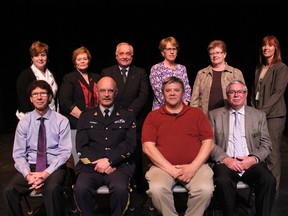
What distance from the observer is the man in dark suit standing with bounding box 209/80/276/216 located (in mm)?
3059

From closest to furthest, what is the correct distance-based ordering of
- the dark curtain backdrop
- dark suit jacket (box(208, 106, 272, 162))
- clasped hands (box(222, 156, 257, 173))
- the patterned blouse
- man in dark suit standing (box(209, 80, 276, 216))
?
man in dark suit standing (box(209, 80, 276, 216)) → clasped hands (box(222, 156, 257, 173)) → dark suit jacket (box(208, 106, 272, 162)) → the patterned blouse → the dark curtain backdrop

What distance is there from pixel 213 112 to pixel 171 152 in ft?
1.97

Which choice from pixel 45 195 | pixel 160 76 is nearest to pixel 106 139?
pixel 45 195

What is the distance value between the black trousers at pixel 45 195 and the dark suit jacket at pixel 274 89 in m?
2.08

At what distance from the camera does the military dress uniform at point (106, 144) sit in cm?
313

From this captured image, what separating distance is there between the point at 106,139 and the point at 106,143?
3cm

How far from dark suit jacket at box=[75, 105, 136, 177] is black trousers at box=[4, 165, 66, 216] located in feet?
0.85

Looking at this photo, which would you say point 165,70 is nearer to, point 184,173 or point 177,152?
point 177,152

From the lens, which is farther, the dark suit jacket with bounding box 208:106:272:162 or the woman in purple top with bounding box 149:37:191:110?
the woman in purple top with bounding box 149:37:191:110

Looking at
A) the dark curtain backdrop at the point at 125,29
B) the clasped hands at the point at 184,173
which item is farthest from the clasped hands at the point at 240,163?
the dark curtain backdrop at the point at 125,29

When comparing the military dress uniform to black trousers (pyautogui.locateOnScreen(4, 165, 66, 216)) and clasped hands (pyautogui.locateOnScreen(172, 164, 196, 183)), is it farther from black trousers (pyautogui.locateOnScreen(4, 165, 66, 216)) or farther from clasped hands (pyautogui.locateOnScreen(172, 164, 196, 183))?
clasped hands (pyautogui.locateOnScreen(172, 164, 196, 183))

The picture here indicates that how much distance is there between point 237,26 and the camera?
727 cm

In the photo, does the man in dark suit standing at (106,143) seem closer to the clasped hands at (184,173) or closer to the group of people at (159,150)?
the group of people at (159,150)

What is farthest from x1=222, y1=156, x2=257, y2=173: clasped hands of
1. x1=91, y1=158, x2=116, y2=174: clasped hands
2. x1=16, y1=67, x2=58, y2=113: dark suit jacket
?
x1=16, y1=67, x2=58, y2=113: dark suit jacket
